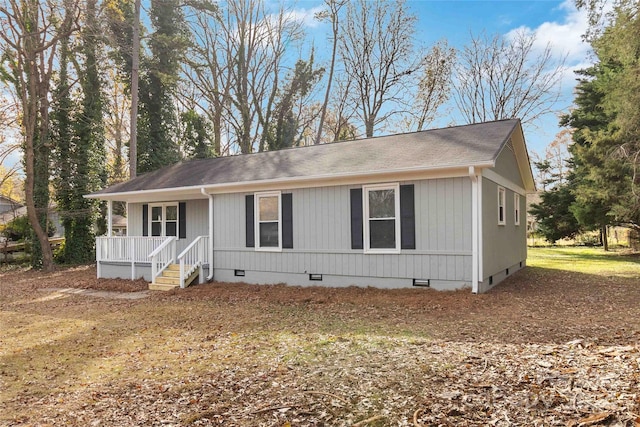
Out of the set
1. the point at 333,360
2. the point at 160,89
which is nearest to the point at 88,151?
the point at 160,89

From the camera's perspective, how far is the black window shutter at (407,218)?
8836mm

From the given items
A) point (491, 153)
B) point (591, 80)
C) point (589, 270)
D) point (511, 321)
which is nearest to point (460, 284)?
point (511, 321)

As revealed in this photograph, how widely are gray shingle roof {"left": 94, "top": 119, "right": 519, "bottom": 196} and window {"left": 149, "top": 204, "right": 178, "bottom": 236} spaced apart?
2.96ft

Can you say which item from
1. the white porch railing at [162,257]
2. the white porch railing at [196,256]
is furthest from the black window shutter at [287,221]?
the white porch railing at [162,257]

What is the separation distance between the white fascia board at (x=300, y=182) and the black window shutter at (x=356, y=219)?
303 mm

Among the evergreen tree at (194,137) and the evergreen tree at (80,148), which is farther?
the evergreen tree at (194,137)

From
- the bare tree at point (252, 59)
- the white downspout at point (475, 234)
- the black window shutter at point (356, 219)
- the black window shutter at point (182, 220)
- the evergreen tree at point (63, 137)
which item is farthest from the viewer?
the bare tree at point (252, 59)

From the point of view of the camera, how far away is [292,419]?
3.24m

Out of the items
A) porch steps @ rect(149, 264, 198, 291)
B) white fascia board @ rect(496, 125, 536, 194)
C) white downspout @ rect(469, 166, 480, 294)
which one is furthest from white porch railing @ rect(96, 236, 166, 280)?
white fascia board @ rect(496, 125, 536, 194)

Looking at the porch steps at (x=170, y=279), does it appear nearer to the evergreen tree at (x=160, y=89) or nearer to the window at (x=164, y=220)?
the window at (x=164, y=220)

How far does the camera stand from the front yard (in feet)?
10.9

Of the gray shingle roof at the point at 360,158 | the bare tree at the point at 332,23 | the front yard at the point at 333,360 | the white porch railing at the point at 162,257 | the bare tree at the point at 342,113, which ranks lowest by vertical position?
the front yard at the point at 333,360

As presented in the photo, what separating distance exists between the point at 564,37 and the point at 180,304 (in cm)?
2681

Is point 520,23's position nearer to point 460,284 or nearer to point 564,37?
point 564,37
